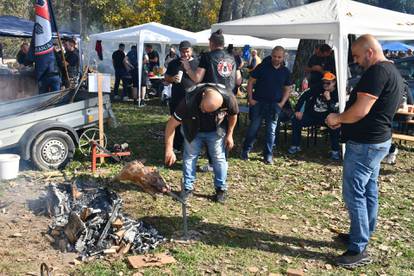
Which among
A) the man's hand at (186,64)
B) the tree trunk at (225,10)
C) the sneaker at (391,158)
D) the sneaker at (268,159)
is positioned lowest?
the sneaker at (268,159)

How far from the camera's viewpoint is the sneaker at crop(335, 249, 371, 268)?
4.11m

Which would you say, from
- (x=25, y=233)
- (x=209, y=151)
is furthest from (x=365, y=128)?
(x=25, y=233)

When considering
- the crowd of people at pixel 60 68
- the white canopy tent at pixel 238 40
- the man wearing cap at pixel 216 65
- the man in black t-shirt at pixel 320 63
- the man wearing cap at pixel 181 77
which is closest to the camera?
the man wearing cap at pixel 216 65

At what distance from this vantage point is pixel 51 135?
6344 mm

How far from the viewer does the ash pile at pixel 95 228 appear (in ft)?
13.7

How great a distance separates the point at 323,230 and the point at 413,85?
6843mm

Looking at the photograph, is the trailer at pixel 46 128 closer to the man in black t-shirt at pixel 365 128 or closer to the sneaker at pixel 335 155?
the sneaker at pixel 335 155

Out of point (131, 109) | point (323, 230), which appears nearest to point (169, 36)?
point (131, 109)

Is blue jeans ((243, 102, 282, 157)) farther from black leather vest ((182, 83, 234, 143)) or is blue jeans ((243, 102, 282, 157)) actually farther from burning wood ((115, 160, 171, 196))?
burning wood ((115, 160, 171, 196))

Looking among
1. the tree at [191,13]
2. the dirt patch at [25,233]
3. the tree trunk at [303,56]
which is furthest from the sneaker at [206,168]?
the tree at [191,13]

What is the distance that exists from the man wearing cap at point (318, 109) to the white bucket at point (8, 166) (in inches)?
183

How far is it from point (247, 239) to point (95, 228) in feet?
5.02

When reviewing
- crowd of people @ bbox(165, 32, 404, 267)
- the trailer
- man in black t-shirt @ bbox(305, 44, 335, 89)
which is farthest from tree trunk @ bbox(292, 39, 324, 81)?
the trailer

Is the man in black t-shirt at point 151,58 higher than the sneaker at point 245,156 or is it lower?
higher
